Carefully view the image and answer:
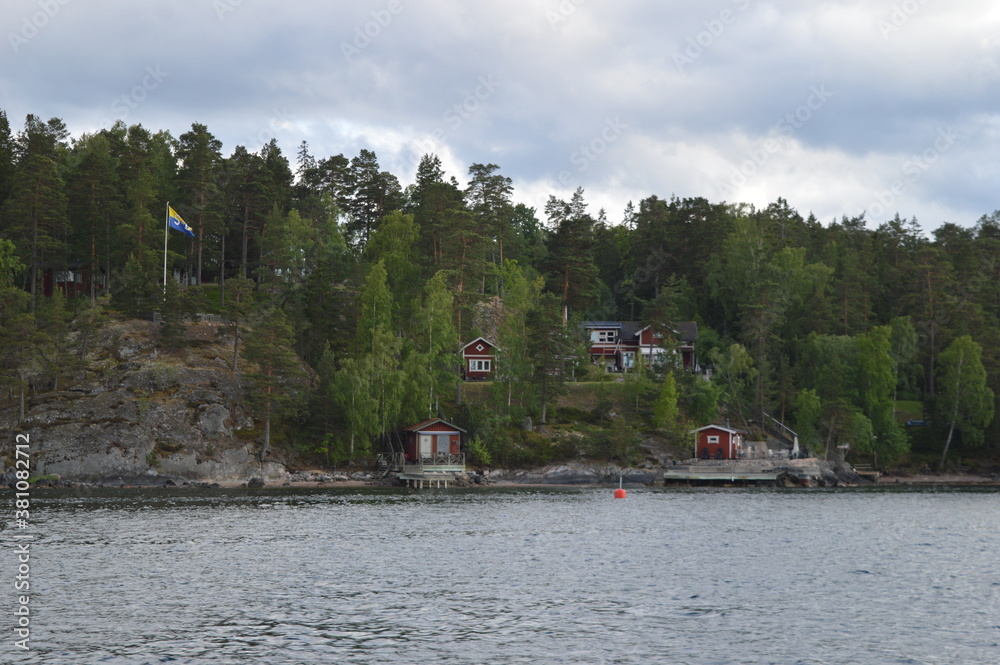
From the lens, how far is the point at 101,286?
97562 mm

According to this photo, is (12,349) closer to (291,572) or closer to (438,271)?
(438,271)

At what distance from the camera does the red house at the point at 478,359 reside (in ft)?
312

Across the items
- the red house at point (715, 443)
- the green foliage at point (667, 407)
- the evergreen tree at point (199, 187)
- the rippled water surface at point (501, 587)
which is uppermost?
the evergreen tree at point (199, 187)

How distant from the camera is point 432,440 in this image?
7794cm

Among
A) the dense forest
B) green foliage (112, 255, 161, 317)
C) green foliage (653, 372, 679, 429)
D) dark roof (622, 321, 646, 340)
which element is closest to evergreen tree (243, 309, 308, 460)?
the dense forest

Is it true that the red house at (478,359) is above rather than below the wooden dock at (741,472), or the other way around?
above

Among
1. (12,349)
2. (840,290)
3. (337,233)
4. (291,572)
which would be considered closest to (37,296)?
(12,349)

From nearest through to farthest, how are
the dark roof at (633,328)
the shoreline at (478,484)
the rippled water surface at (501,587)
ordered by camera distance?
the rippled water surface at (501,587)
the shoreline at (478,484)
the dark roof at (633,328)

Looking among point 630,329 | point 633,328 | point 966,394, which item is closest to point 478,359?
point 630,329

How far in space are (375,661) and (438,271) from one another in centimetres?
6950

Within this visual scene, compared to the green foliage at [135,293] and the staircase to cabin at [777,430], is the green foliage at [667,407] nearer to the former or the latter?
the staircase to cabin at [777,430]

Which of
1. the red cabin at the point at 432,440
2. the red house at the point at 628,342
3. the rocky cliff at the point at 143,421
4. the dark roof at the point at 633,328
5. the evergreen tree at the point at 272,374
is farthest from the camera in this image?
the dark roof at the point at 633,328

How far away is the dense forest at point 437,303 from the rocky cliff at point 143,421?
75.2 inches

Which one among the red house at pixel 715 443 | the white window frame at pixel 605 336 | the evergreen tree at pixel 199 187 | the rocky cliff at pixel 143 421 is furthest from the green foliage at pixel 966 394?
the evergreen tree at pixel 199 187
